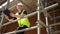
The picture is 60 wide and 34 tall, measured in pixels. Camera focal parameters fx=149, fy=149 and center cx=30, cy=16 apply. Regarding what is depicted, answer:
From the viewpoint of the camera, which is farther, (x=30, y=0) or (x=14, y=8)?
(x=14, y=8)

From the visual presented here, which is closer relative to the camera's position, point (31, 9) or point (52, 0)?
point (52, 0)

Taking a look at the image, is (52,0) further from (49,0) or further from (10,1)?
(10,1)

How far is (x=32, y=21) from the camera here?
4.79 metres

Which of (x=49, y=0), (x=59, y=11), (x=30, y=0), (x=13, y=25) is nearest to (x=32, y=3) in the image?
(x=30, y=0)

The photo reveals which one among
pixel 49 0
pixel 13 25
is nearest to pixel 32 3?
pixel 49 0

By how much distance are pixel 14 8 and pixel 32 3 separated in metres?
0.55

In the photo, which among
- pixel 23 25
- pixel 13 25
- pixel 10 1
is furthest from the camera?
pixel 13 25

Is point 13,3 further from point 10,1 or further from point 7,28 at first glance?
point 7,28

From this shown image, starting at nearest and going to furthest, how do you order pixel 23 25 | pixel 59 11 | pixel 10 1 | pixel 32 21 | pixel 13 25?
pixel 23 25 < pixel 10 1 < pixel 59 11 < pixel 32 21 < pixel 13 25

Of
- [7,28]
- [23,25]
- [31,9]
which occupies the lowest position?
[23,25]

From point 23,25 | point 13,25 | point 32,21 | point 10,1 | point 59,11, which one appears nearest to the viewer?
point 23,25

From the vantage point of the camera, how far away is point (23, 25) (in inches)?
136

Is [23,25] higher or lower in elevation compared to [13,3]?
lower

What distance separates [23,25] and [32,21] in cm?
136
